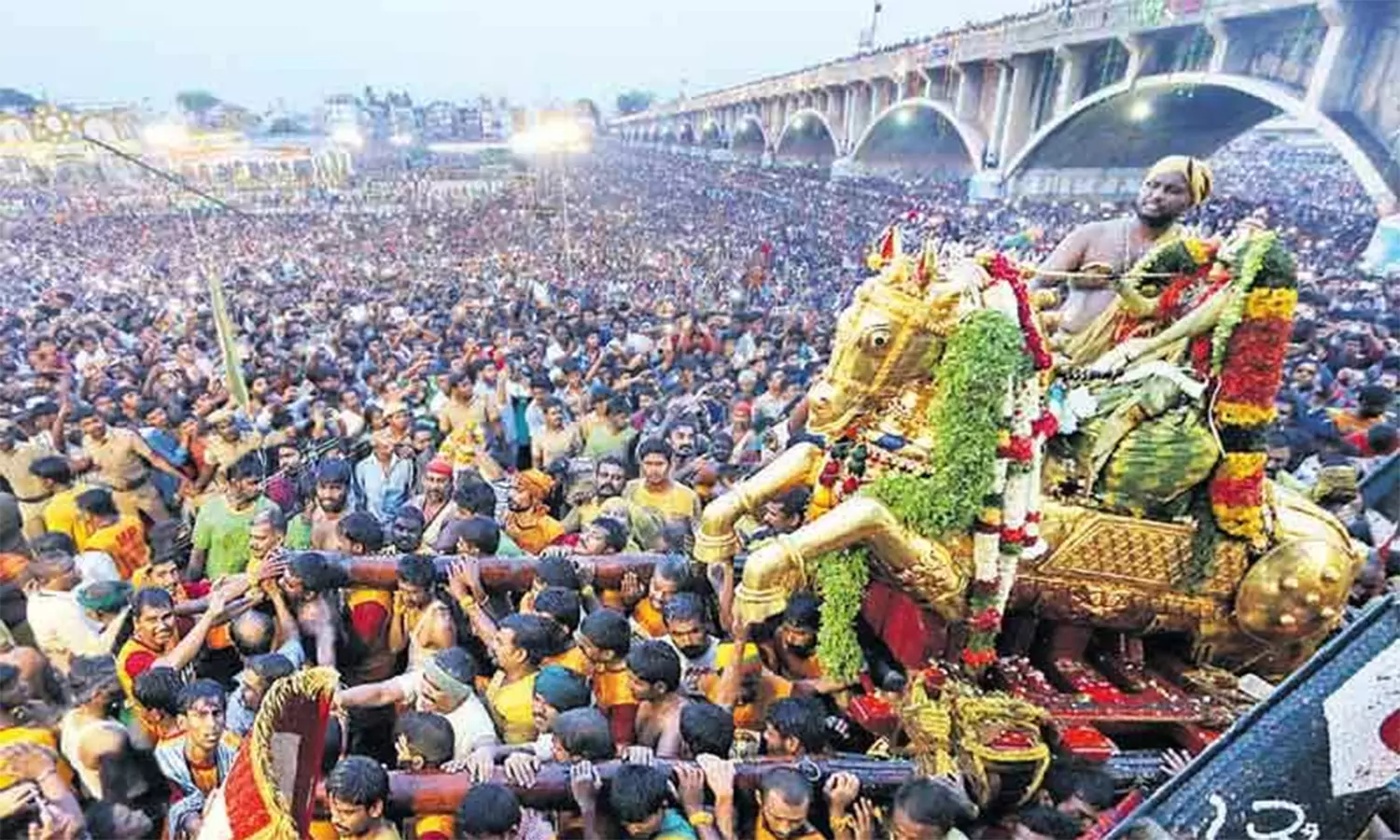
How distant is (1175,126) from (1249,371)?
37558mm

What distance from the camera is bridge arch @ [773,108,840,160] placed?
181ft

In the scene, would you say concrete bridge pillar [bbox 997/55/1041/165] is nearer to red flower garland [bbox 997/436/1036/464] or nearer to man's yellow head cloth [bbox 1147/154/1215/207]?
man's yellow head cloth [bbox 1147/154/1215/207]

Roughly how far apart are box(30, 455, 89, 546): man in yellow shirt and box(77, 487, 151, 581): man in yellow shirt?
3.7 inches

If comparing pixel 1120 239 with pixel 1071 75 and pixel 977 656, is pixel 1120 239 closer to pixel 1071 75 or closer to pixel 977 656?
pixel 977 656

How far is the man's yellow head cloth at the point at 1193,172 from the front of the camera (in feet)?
13.3

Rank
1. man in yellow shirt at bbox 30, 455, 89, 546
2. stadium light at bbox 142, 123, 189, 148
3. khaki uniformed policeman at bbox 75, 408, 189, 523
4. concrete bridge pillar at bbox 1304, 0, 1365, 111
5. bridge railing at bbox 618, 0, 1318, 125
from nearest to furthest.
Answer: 1. man in yellow shirt at bbox 30, 455, 89, 546
2. khaki uniformed policeman at bbox 75, 408, 189, 523
3. concrete bridge pillar at bbox 1304, 0, 1365, 111
4. bridge railing at bbox 618, 0, 1318, 125
5. stadium light at bbox 142, 123, 189, 148

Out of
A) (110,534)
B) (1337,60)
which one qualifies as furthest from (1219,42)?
(110,534)

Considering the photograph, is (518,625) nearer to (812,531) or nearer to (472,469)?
(812,531)

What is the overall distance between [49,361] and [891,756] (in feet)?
33.4

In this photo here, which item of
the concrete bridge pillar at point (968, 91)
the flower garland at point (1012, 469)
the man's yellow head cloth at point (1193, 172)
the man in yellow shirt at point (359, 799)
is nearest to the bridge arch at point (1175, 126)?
the concrete bridge pillar at point (968, 91)

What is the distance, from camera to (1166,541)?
12.0 feet

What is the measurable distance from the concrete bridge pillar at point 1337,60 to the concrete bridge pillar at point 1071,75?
26.2ft

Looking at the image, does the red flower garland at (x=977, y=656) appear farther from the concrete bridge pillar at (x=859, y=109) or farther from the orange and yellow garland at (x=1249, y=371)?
the concrete bridge pillar at (x=859, y=109)

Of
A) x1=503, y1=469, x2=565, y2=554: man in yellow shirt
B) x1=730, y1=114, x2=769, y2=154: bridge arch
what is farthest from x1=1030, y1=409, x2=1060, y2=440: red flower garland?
x1=730, y1=114, x2=769, y2=154: bridge arch
